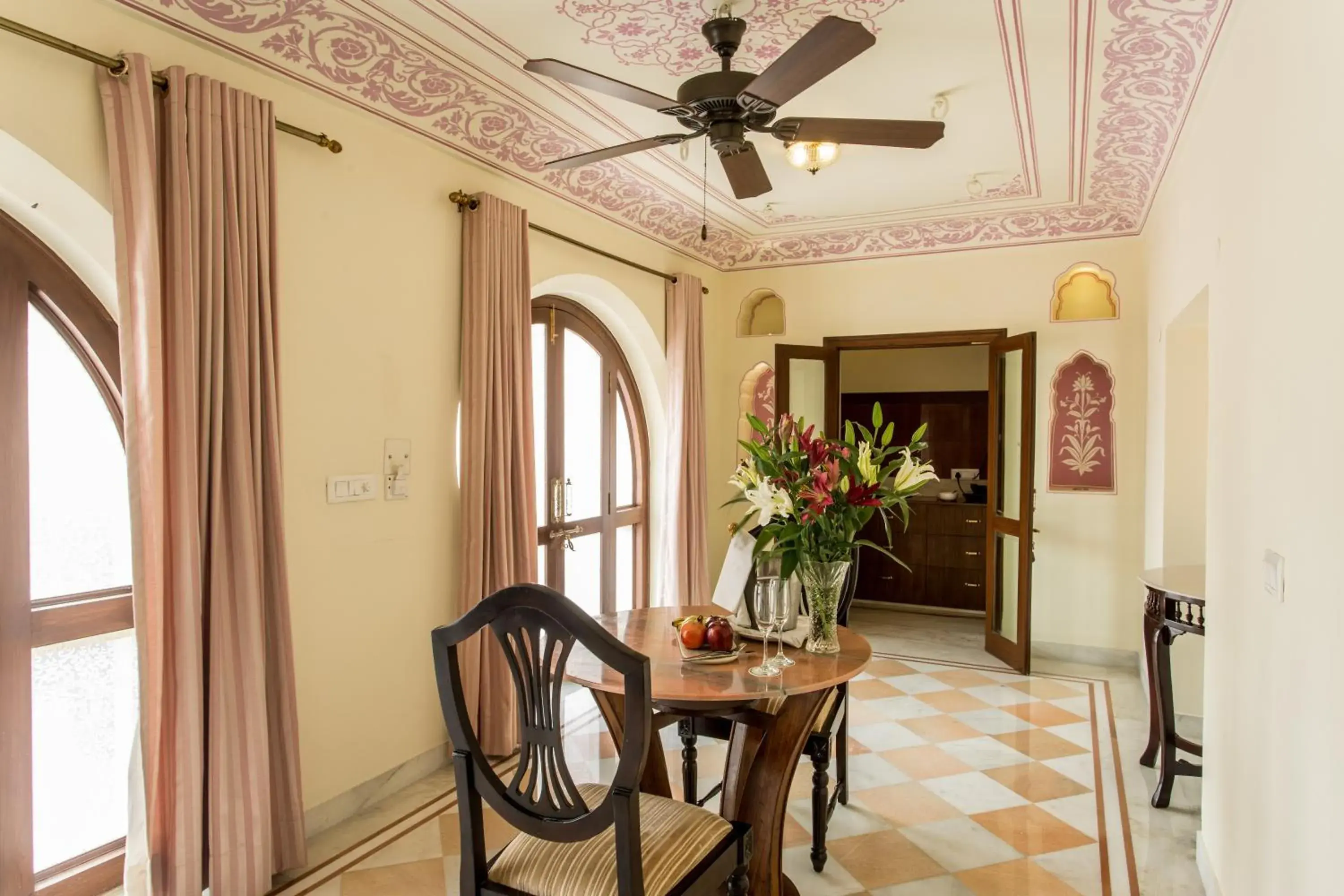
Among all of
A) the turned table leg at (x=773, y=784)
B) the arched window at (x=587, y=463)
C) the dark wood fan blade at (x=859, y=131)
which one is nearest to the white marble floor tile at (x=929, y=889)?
the turned table leg at (x=773, y=784)

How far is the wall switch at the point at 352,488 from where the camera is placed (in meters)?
3.02

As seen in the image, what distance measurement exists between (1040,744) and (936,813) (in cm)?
101

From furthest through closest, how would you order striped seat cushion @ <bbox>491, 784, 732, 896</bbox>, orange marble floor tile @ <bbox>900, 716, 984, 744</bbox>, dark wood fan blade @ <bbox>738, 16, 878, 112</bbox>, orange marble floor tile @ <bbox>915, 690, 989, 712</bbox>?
orange marble floor tile @ <bbox>915, 690, 989, 712</bbox>, orange marble floor tile @ <bbox>900, 716, 984, 744</bbox>, dark wood fan blade @ <bbox>738, 16, 878, 112</bbox>, striped seat cushion @ <bbox>491, 784, 732, 896</bbox>

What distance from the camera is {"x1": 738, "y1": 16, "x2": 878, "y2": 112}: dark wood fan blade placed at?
1931 millimetres

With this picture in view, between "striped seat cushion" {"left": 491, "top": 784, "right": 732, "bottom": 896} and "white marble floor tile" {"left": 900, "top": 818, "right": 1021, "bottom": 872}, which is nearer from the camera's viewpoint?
"striped seat cushion" {"left": 491, "top": 784, "right": 732, "bottom": 896}

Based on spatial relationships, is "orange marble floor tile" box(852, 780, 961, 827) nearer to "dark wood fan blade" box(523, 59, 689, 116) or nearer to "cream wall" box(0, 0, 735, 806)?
"cream wall" box(0, 0, 735, 806)

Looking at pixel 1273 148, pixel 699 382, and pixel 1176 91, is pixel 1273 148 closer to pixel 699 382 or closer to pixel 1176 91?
pixel 1176 91

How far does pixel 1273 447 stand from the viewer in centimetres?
189

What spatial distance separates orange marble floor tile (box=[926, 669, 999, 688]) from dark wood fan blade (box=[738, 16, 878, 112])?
3.71 metres

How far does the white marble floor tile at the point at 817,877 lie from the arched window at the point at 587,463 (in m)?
1.91

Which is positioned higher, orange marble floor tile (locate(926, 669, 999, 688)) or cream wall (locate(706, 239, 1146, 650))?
cream wall (locate(706, 239, 1146, 650))

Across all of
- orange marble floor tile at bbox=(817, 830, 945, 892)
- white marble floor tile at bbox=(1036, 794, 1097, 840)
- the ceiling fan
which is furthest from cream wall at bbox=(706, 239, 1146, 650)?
the ceiling fan

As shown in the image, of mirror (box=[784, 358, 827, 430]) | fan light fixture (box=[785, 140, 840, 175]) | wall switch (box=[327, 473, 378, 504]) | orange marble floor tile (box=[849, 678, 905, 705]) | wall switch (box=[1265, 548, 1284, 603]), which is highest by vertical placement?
fan light fixture (box=[785, 140, 840, 175])

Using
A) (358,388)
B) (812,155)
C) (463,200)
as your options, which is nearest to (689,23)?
(812,155)
